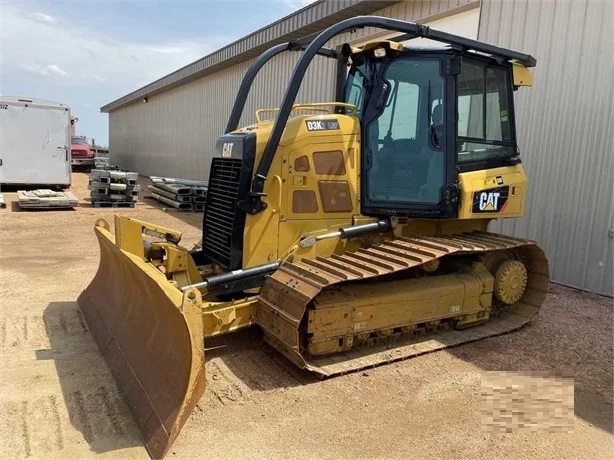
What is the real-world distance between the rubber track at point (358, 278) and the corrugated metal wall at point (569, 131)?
2279 mm

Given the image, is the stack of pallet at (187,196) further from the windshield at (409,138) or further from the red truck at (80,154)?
the red truck at (80,154)

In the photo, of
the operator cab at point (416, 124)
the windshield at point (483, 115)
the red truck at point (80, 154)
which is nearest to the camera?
the operator cab at point (416, 124)

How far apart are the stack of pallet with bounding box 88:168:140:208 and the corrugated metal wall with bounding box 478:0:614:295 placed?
11.0 m

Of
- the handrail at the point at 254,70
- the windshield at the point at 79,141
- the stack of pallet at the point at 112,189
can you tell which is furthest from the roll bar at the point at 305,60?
the windshield at the point at 79,141

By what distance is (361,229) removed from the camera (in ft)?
16.0

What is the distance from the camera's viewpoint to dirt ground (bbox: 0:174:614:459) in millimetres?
3156

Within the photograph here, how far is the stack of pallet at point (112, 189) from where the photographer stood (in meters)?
14.8

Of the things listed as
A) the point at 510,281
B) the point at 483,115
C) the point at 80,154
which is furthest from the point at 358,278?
the point at 80,154

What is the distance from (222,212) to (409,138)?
6.24 ft

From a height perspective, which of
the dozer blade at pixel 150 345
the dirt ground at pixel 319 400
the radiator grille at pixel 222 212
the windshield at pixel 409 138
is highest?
the windshield at pixel 409 138

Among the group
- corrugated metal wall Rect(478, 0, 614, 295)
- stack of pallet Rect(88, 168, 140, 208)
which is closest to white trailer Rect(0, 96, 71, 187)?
stack of pallet Rect(88, 168, 140, 208)

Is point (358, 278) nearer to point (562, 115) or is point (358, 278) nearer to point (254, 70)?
point (254, 70)

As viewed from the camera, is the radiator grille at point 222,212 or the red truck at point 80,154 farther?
the red truck at point 80,154

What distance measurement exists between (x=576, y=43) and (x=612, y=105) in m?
1.02
